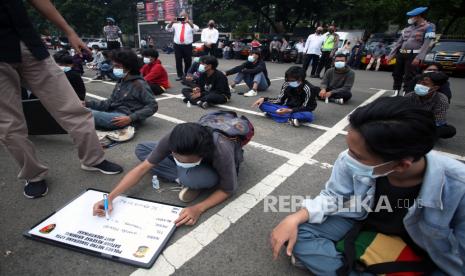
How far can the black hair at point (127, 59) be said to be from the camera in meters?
3.58

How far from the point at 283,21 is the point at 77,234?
27433mm

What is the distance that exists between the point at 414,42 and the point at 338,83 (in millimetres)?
1465

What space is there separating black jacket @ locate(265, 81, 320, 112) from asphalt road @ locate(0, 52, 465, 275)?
31 centimetres

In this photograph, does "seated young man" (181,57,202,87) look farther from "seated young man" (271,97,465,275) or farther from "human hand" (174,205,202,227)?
"seated young man" (271,97,465,275)

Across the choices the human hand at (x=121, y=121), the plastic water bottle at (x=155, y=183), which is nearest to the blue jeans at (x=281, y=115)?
the human hand at (x=121, y=121)

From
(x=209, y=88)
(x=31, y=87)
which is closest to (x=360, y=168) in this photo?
(x=31, y=87)

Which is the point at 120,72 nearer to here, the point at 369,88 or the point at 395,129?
the point at 395,129

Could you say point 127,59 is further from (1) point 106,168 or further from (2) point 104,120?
(1) point 106,168

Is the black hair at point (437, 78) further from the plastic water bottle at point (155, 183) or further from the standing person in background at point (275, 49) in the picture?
the standing person in background at point (275, 49)

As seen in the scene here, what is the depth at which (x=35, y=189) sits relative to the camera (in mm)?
2342

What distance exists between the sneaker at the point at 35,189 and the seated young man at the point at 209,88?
3.21 metres


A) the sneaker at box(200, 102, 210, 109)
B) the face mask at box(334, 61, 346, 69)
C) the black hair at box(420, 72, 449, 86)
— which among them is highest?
the face mask at box(334, 61, 346, 69)

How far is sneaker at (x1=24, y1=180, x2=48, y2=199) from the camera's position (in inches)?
91.7

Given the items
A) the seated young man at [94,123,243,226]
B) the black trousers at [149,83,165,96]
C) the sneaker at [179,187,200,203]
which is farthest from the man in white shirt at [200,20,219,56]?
the sneaker at [179,187,200,203]
